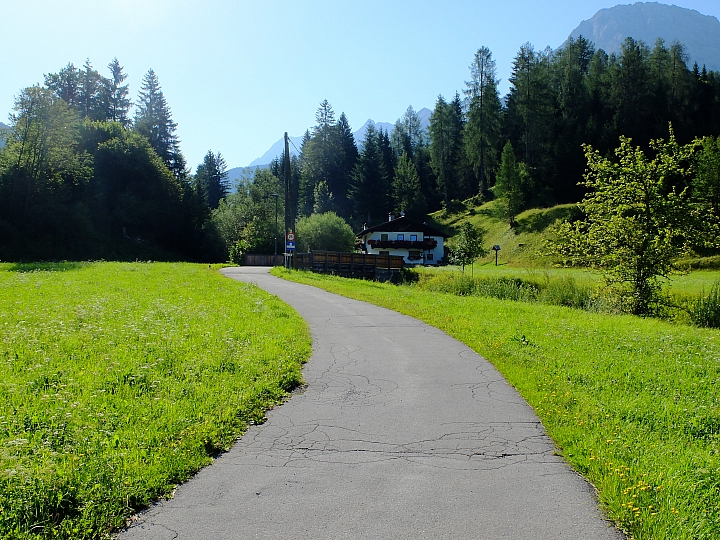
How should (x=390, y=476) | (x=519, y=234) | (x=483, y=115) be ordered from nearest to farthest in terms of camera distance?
(x=390, y=476), (x=519, y=234), (x=483, y=115)

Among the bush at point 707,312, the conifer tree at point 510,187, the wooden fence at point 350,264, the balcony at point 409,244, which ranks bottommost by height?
the bush at point 707,312

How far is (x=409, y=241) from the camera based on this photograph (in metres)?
73.6

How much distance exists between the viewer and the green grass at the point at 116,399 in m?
3.76

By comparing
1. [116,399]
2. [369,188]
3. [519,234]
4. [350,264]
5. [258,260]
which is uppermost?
[369,188]

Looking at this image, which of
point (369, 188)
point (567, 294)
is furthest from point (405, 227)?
point (567, 294)

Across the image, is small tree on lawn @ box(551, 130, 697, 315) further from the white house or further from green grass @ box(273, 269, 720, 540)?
the white house

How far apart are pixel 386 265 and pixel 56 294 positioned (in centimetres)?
2950

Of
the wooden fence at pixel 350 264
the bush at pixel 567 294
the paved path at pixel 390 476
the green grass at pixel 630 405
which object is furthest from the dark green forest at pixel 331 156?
the paved path at pixel 390 476

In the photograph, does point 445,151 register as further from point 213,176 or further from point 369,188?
point 213,176

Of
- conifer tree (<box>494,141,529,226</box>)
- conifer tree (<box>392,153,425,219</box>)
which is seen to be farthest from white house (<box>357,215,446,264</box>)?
conifer tree (<box>392,153,425,219</box>)

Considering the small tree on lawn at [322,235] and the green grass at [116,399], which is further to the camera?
the small tree on lawn at [322,235]

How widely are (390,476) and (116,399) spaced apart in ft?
11.3

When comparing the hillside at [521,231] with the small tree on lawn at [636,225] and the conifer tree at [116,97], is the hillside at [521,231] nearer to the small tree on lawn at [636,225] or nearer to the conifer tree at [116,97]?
the small tree on lawn at [636,225]

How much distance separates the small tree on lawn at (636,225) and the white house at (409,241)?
53.3 metres
